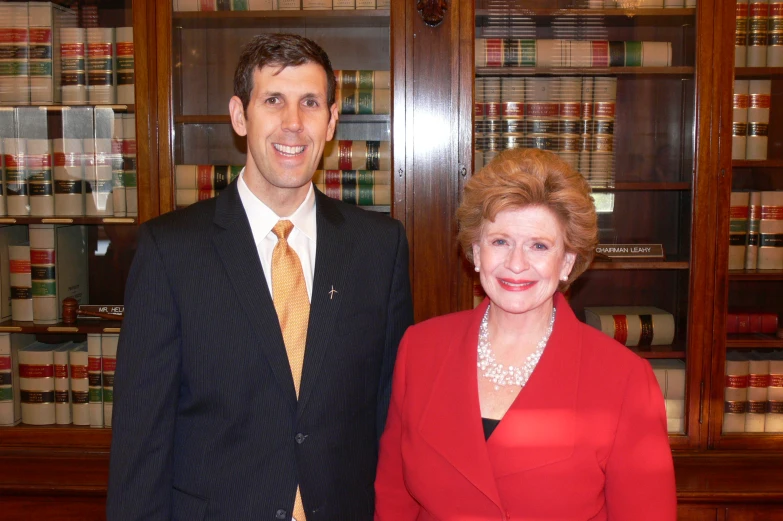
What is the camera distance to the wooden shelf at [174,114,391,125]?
108 inches

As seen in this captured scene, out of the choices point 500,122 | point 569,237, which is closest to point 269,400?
point 569,237

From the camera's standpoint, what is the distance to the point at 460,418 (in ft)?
5.12

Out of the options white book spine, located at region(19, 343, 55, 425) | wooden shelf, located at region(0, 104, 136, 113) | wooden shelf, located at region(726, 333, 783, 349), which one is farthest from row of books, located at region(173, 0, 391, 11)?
wooden shelf, located at region(726, 333, 783, 349)

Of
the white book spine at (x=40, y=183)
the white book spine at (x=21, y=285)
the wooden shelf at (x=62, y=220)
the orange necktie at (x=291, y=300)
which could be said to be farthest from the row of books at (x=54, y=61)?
the orange necktie at (x=291, y=300)

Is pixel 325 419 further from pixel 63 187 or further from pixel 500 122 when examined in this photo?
pixel 63 187

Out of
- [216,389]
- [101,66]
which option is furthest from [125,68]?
[216,389]

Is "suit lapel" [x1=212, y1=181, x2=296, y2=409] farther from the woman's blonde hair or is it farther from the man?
the woman's blonde hair

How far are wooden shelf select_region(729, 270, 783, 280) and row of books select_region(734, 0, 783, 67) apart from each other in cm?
79

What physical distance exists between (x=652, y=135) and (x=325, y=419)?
192 cm

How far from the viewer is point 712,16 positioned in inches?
104

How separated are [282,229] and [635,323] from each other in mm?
1815

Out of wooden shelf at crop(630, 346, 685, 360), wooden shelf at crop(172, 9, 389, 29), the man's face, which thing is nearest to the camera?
the man's face

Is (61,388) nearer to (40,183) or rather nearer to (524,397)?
(40,183)

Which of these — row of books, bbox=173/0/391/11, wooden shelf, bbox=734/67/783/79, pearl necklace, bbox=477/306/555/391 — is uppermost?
row of books, bbox=173/0/391/11
